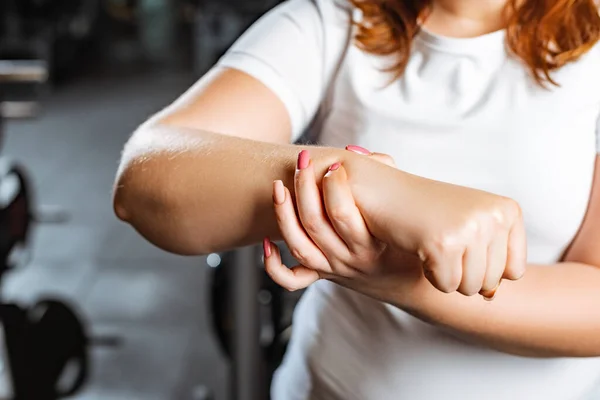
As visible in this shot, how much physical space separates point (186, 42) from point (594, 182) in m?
5.75

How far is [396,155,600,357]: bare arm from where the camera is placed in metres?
0.60

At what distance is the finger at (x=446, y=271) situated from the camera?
1.58 feet

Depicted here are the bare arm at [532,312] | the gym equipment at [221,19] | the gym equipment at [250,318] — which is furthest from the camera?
the gym equipment at [221,19]

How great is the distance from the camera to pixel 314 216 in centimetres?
52

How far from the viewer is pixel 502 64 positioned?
2.30ft

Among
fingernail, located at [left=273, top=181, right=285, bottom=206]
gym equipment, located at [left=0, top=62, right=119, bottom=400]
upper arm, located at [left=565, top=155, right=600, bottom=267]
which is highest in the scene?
fingernail, located at [left=273, top=181, right=285, bottom=206]

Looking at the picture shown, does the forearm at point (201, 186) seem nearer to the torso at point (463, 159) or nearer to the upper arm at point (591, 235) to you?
the torso at point (463, 159)

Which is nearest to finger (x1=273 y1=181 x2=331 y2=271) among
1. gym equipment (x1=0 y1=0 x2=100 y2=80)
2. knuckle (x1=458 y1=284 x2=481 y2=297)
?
knuckle (x1=458 y1=284 x2=481 y2=297)

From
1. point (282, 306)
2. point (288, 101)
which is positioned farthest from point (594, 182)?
point (282, 306)

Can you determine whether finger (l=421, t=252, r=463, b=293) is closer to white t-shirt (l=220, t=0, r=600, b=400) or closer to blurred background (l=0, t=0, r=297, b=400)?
white t-shirt (l=220, t=0, r=600, b=400)

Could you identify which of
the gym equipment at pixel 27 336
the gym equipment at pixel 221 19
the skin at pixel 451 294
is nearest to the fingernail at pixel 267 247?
the skin at pixel 451 294

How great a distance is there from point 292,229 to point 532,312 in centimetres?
23

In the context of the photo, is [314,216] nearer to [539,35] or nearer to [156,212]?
[156,212]

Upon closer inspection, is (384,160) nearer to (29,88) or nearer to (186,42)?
(29,88)
